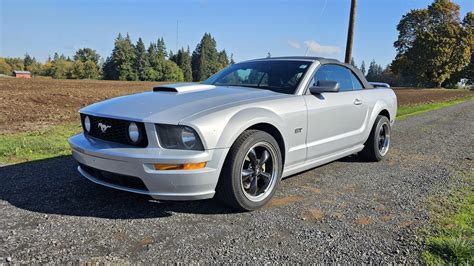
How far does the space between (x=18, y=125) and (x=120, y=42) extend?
96.1 m

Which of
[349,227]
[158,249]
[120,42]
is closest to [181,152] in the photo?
[158,249]

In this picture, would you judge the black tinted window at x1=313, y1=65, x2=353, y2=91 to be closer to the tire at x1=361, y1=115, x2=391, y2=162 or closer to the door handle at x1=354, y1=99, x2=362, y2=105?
the door handle at x1=354, y1=99, x2=362, y2=105

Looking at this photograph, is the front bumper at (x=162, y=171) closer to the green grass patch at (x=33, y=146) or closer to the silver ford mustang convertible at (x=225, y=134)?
the silver ford mustang convertible at (x=225, y=134)

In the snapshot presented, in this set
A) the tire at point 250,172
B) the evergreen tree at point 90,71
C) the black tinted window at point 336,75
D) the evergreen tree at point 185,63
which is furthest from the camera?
the evergreen tree at point 185,63

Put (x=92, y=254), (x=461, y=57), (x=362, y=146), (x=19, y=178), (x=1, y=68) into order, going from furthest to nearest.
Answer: (x=1, y=68), (x=461, y=57), (x=362, y=146), (x=19, y=178), (x=92, y=254)

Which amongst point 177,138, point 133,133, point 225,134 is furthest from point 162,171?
point 225,134

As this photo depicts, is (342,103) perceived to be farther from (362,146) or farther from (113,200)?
(113,200)

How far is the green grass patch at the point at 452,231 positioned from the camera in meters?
2.57

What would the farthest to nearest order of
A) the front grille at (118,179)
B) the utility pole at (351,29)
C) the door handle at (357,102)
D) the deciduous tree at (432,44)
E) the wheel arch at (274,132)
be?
1. the deciduous tree at (432,44)
2. the utility pole at (351,29)
3. the door handle at (357,102)
4. the wheel arch at (274,132)
5. the front grille at (118,179)

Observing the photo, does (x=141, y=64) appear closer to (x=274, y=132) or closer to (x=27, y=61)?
(x=27, y=61)

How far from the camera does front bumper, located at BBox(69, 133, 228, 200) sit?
2.96 meters

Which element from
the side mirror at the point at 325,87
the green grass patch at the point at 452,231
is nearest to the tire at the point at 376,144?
the green grass patch at the point at 452,231

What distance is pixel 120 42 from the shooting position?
97.9m

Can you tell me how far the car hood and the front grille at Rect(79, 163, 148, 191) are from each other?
0.50 m
